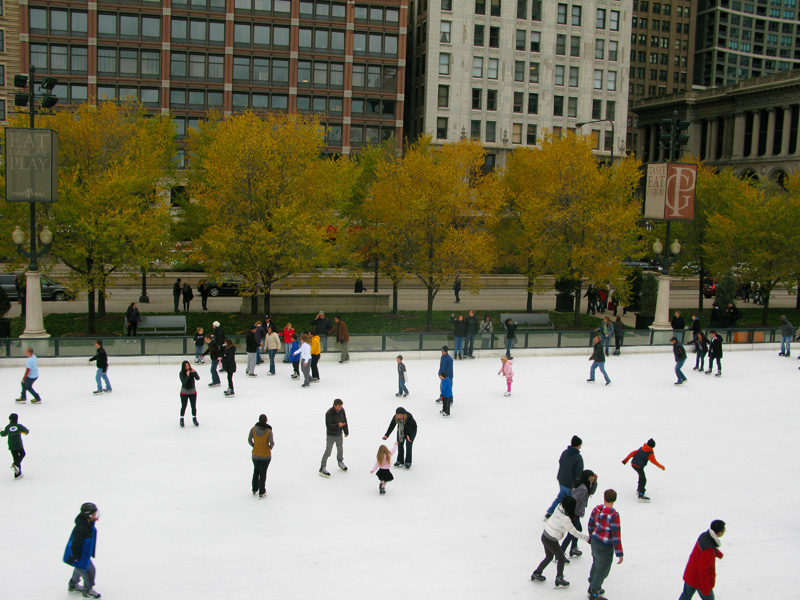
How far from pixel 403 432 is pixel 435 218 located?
18.7 meters

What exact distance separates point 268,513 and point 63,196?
20.4 m

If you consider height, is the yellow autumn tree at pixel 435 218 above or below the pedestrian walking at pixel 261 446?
above

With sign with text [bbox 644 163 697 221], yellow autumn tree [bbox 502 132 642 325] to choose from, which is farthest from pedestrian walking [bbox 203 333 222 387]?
sign with text [bbox 644 163 697 221]

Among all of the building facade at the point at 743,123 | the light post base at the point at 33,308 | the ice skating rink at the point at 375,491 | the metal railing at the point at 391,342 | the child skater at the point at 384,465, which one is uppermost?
the building facade at the point at 743,123

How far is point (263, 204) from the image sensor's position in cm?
2967

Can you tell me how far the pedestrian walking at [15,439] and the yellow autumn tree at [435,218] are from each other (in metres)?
20.2

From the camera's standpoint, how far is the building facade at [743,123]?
7794 cm

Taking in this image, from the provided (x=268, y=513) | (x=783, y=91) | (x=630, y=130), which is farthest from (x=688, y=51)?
(x=268, y=513)

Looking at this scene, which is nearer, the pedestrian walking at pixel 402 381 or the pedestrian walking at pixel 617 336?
the pedestrian walking at pixel 402 381

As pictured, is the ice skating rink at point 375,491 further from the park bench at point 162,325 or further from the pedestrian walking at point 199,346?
the park bench at point 162,325

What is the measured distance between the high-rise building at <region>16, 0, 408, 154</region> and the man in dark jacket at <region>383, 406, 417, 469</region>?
52.4 meters

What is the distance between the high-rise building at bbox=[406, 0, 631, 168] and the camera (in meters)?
→ 68.4

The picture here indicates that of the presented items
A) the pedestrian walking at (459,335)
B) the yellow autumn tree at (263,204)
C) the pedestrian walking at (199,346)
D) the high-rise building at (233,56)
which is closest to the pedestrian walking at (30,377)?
the pedestrian walking at (199,346)

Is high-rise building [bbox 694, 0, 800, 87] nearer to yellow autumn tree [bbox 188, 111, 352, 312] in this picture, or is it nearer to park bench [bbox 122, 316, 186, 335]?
yellow autumn tree [bbox 188, 111, 352, 312]
